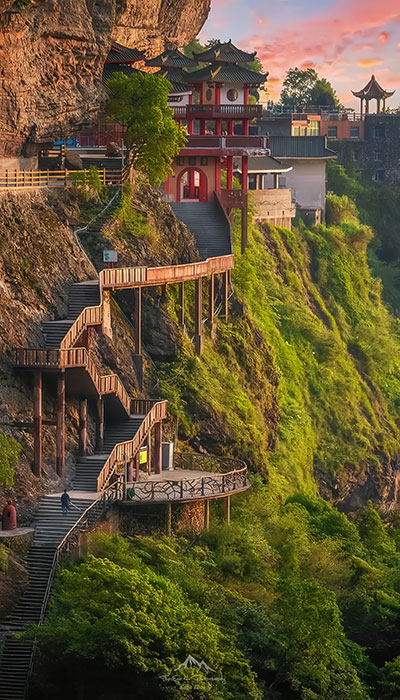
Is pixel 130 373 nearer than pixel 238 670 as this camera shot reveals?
No

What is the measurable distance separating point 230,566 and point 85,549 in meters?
7.12

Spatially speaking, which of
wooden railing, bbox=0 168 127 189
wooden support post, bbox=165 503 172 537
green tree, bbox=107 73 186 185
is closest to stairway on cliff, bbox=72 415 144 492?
wooden support post, bbox=165 503 172 537

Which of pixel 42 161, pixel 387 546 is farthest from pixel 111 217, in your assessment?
pixel 387 546

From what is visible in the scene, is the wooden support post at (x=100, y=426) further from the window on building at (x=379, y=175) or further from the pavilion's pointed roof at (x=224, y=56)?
the window on building at (x=379, y=175)

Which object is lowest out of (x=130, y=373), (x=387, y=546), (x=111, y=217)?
(x=387, y=546)

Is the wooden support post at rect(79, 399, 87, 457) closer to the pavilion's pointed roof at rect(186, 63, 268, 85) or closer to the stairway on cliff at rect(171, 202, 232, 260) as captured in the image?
the stairway on cliff at rect(171, 202, 232, 260)

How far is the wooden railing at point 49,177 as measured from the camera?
7881cm

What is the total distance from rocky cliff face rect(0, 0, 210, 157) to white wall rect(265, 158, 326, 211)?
54.2 m

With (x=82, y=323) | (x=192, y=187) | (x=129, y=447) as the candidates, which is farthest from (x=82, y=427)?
(x=192, y=187)

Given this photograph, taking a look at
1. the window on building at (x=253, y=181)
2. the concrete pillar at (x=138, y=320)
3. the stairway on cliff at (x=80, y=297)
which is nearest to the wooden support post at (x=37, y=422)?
the stairway on cliff at (x=80, y=297)

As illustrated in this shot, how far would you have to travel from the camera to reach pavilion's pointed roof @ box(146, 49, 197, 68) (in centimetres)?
10438

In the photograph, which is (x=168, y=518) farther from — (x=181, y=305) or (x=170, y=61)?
(x=170, y=61)

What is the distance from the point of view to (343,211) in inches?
5704

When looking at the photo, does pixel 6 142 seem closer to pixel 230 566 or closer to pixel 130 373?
pixel 130 373
